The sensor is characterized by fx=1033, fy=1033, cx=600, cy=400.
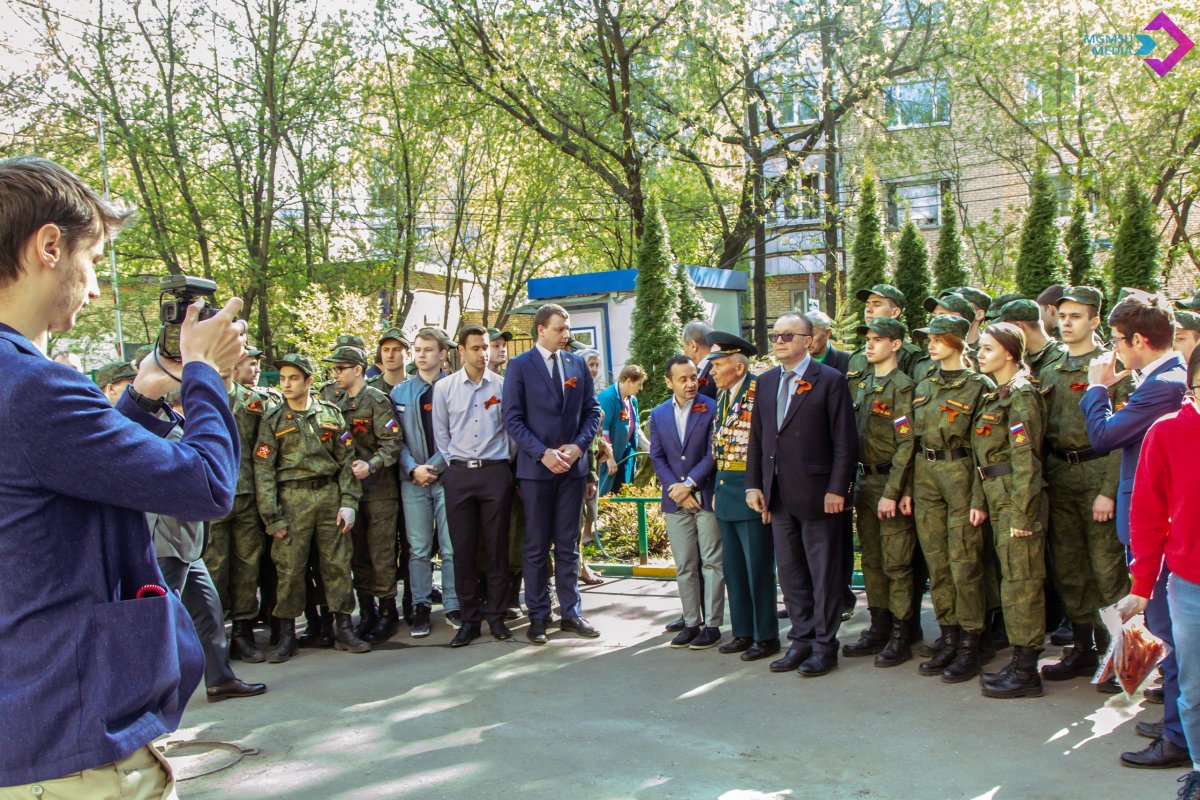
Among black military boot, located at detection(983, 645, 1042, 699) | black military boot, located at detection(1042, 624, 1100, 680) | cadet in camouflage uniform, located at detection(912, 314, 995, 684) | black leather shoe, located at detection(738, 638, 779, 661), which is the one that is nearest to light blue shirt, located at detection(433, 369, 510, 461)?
black leather shoe, located at detection(738, 638, 779, 661)

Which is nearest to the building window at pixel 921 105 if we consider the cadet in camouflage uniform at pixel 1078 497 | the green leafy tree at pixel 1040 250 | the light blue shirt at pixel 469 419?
the green leafy tree at pixel 1040 250

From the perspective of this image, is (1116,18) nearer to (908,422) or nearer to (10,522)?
(908,422)

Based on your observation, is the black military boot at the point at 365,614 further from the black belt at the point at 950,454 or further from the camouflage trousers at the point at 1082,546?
the camouflage trousers at the point at 1082,546

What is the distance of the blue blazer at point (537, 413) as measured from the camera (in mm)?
7789

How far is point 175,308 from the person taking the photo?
2518 mm

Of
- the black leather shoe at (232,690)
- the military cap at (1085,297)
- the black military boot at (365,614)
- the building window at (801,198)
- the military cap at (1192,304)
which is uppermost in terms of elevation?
the building window at (801,198)

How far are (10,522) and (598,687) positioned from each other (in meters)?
4.89

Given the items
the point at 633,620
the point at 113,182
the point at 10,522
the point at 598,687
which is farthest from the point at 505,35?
the point at 10,522

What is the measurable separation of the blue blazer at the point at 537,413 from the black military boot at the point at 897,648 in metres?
2.57

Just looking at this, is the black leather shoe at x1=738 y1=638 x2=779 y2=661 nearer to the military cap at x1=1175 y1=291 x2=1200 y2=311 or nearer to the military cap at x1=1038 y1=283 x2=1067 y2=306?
the military cap at x1=1175 y1=291 x2=1200 y2=311

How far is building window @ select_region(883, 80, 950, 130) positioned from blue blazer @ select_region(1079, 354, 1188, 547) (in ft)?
71.2

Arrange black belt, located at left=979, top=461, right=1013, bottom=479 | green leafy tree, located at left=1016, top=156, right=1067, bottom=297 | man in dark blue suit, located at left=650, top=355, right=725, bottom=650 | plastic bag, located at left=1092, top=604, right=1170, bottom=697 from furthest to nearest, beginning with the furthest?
1. green leafy tree, located at left=1016, top=156, right=1067, bottom=297
2. man in dark blue suit, located at left=650, top=355, right=725, bottom=650
3. black belt, located at left=979, top=461, right=1013, bottom=479
4. plastic bag, located at left=1092, top=604, right=1170, bottom=697

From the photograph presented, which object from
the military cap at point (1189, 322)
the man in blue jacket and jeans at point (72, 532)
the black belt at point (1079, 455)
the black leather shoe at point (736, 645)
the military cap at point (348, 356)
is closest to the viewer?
the man in blue jacket and jeans at point (72, 532)

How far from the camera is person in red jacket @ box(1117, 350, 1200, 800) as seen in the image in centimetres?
394
